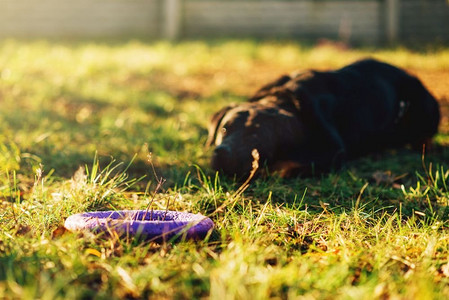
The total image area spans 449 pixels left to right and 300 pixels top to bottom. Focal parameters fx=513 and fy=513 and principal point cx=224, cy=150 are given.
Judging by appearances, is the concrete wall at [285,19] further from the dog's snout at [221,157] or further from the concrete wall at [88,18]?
the dog's snout at [221,157]

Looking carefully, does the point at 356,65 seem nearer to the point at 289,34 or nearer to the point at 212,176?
the point at 212,176

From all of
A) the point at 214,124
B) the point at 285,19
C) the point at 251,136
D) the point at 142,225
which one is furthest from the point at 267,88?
the point at 285,19

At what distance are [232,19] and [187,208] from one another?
9100 mm

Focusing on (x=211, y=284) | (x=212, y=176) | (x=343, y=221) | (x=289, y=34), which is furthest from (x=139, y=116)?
(x=289, y=34)

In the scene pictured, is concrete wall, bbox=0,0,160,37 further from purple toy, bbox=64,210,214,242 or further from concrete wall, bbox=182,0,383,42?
purple toy, bbox=64,210,214,242

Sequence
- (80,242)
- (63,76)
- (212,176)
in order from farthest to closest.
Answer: (63,76), (212,176), (80,242)

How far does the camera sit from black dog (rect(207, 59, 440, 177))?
346 centimetres

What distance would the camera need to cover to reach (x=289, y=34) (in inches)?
442

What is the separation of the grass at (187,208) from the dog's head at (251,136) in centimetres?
16

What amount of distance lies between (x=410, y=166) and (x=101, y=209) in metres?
2.39

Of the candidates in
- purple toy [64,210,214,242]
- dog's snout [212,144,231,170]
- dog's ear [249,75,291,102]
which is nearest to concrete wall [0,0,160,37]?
dog's ear [249,75,291,102]

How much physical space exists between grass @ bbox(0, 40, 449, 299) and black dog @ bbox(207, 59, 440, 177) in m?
0.15

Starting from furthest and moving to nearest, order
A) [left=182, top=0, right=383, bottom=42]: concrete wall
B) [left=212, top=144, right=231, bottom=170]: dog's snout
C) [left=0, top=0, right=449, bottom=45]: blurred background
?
[left=182, top=0, right=383, bottom=42]: concrete wall, [left=0, top=0, right=449, bottom=45]: blurred background, [left=212, top=144, right=231, bottom=170]: dog's snout

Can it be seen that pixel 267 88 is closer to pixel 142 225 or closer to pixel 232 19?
pixel 142 225
